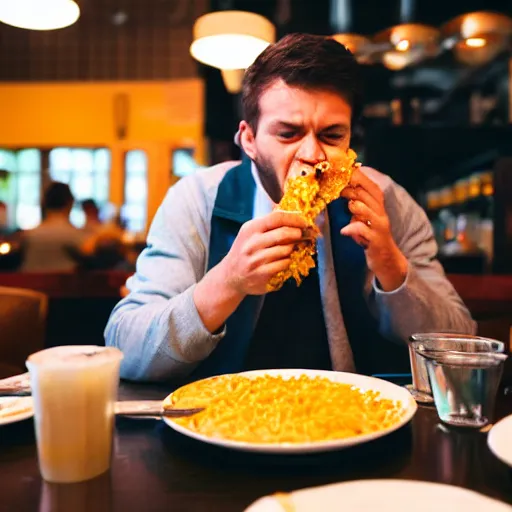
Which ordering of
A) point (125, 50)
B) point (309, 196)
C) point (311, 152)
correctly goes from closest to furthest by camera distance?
point (309, 196) < point (311, 152) < point (125, 50)

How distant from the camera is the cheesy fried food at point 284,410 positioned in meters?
0.84

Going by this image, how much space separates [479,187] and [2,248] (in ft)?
12.0

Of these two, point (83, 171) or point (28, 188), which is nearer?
point (83, 171)

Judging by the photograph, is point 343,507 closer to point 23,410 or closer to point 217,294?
point 23,410

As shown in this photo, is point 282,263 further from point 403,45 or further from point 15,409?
point 403,45

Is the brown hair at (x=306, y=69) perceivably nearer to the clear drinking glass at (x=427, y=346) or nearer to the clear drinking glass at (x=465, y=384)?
the clear drinking glass at (x=427, y=346)

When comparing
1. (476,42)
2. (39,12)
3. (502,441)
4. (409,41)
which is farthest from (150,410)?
(476,42)

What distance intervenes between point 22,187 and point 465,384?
9318mm

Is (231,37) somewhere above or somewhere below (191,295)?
above

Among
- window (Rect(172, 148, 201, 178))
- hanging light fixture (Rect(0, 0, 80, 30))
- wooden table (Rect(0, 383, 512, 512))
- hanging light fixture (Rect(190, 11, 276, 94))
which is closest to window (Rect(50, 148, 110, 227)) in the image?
window (Rect(172, 148, 201, 178))

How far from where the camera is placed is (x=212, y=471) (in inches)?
31.8

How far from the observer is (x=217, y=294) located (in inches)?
51.8

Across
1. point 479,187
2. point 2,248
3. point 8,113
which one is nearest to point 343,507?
point 2,248

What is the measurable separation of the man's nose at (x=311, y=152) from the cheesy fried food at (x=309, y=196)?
39mm
